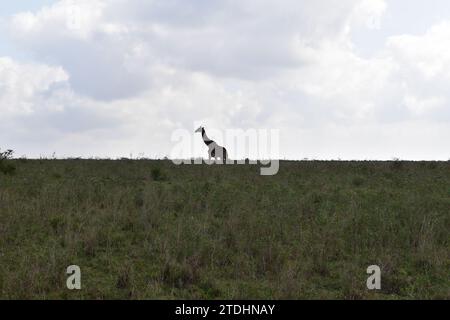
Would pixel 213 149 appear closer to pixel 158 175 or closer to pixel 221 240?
pixel 158 175

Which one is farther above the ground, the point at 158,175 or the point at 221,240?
the point at 158,175

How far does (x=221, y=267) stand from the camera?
31.4 ft

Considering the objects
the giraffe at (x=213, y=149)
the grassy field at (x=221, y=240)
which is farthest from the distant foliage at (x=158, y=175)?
the giraffe at (x=213, y=149)

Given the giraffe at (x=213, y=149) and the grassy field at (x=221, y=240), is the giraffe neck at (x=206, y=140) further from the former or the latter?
the grassy field at (x=221, y=240)

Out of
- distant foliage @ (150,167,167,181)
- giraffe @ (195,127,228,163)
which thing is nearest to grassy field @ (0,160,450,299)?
distant foliage @ (150,167,167,181)

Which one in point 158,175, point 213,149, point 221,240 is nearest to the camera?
point 221,240

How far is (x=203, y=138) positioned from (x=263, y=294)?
2100cm

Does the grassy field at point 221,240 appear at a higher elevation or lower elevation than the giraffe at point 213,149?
lower

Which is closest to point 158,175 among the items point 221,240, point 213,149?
point 213,149

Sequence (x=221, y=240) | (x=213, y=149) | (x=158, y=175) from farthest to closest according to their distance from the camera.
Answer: (x=213, y=149) → (x=158, y=175) → (x=221, y=240)

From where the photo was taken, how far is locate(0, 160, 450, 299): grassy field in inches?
342

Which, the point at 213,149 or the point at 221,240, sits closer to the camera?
the point at 221,240

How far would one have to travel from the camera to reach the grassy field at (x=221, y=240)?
8680 mm

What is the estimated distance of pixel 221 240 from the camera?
10.8m
